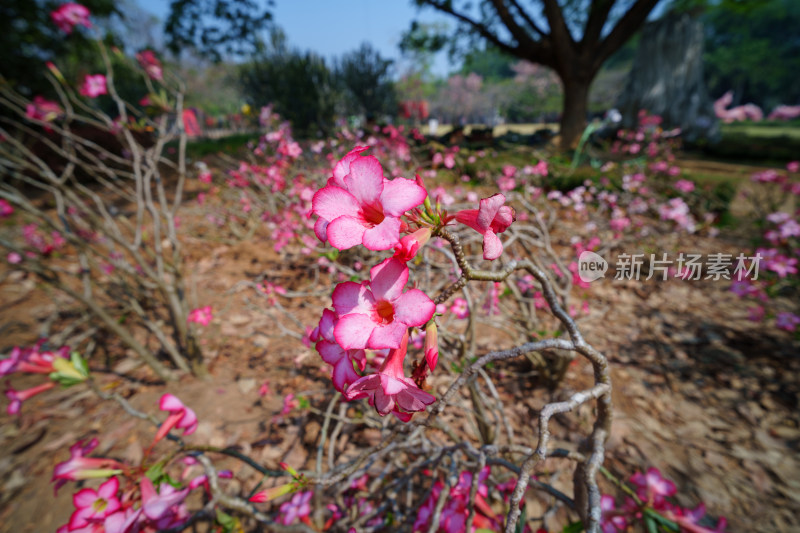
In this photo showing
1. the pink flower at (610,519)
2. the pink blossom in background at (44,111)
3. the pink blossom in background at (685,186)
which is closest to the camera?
the pink flower at (610,519)

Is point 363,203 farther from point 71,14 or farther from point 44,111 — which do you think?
point 71,14

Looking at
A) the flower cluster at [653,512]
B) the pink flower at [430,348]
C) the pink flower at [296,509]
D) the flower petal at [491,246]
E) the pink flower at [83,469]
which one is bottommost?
the pink flower at [296,509]

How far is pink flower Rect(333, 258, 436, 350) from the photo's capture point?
491 millimetres

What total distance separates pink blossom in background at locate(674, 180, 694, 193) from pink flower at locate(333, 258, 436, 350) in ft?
21.0

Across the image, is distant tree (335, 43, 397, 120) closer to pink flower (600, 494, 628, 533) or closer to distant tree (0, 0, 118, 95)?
distant tree (0, 0, 118, 95)

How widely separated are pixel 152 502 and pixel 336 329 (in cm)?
93

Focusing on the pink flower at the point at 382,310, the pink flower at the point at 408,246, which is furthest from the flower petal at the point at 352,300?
the pink flower at the point at 408,246

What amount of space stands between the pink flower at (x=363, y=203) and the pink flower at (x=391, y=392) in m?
0.18

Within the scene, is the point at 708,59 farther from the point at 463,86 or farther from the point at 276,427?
the point at 276,427

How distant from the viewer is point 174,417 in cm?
107

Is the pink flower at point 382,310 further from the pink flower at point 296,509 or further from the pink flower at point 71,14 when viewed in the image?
the pink flower at point 71,14

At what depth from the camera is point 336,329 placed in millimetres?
514

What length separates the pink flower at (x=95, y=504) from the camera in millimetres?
913

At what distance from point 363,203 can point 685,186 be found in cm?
643
